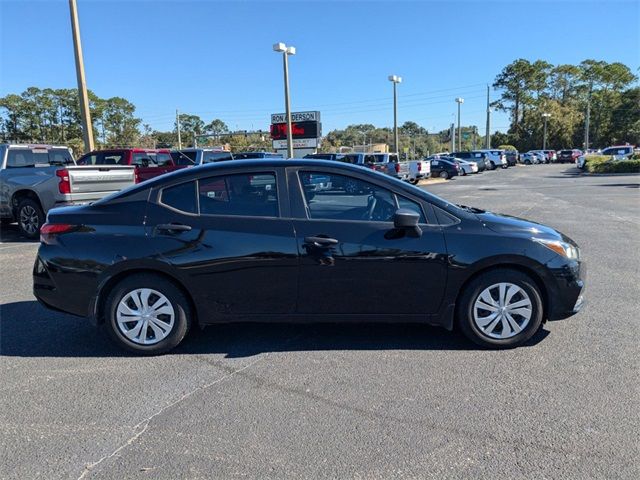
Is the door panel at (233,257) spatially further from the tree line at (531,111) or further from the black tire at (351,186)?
the tree line at (531,111)

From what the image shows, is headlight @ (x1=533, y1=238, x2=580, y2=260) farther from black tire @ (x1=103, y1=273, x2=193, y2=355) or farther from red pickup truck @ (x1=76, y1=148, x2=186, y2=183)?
red pickup truck @ (x1=76, y1=148, x2=186, y2=183)

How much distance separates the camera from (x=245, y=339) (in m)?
4.60

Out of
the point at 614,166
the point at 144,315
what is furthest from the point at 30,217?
the point at 614,166

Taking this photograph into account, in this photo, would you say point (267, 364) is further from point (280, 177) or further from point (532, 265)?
point (532, 265)

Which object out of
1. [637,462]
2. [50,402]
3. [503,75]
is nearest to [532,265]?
[637,462]

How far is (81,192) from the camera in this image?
31.7 ft

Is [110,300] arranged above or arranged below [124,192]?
below

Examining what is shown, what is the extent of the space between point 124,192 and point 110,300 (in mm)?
938

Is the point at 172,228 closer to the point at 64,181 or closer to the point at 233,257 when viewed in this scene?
the point at 233,257

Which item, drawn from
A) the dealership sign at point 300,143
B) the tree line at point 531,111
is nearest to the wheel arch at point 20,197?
the dealership sign at point 300,143

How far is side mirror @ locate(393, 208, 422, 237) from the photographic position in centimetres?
400

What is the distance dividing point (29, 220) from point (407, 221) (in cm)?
920

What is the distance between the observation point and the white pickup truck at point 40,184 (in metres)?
9.58

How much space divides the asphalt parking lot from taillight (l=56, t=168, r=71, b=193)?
16.2 ft
